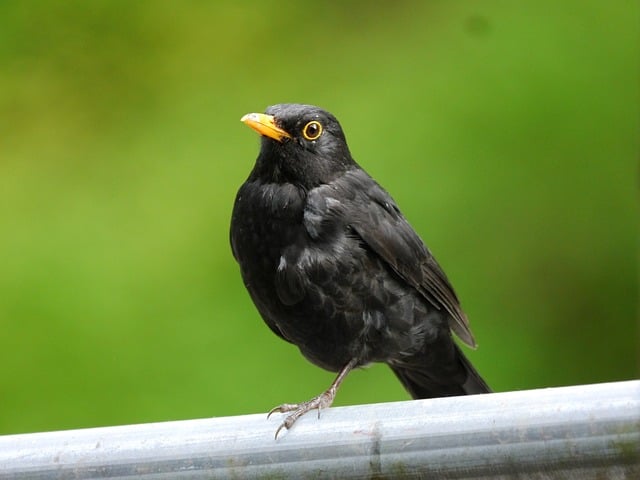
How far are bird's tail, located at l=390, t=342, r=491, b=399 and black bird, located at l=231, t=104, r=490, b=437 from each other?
0.34ft

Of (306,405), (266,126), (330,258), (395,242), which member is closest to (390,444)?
(306,405)

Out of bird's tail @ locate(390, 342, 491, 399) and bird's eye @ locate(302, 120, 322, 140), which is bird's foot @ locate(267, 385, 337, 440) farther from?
bird's eye @ locate(302, 120, 322, 140)

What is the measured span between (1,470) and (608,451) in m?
1.20

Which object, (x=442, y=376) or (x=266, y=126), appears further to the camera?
(x=442, y=376)

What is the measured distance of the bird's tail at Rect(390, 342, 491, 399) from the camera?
4172 mm

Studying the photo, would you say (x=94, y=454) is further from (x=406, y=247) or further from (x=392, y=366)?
(x=392, y=366)

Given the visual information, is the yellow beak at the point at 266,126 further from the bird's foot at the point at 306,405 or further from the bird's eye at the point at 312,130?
the bird's foot at the point at 306,405

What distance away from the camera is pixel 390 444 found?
217cm

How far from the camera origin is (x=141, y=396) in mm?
4613

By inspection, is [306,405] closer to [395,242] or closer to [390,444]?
[395,242]

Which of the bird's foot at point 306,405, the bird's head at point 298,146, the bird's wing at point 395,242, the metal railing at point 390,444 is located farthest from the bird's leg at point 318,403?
the metal railing at point 390,444

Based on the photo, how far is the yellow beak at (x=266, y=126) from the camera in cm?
376

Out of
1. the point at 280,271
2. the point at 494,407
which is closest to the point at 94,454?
the point at 494,407

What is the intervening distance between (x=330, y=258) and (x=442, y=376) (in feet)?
2.92
